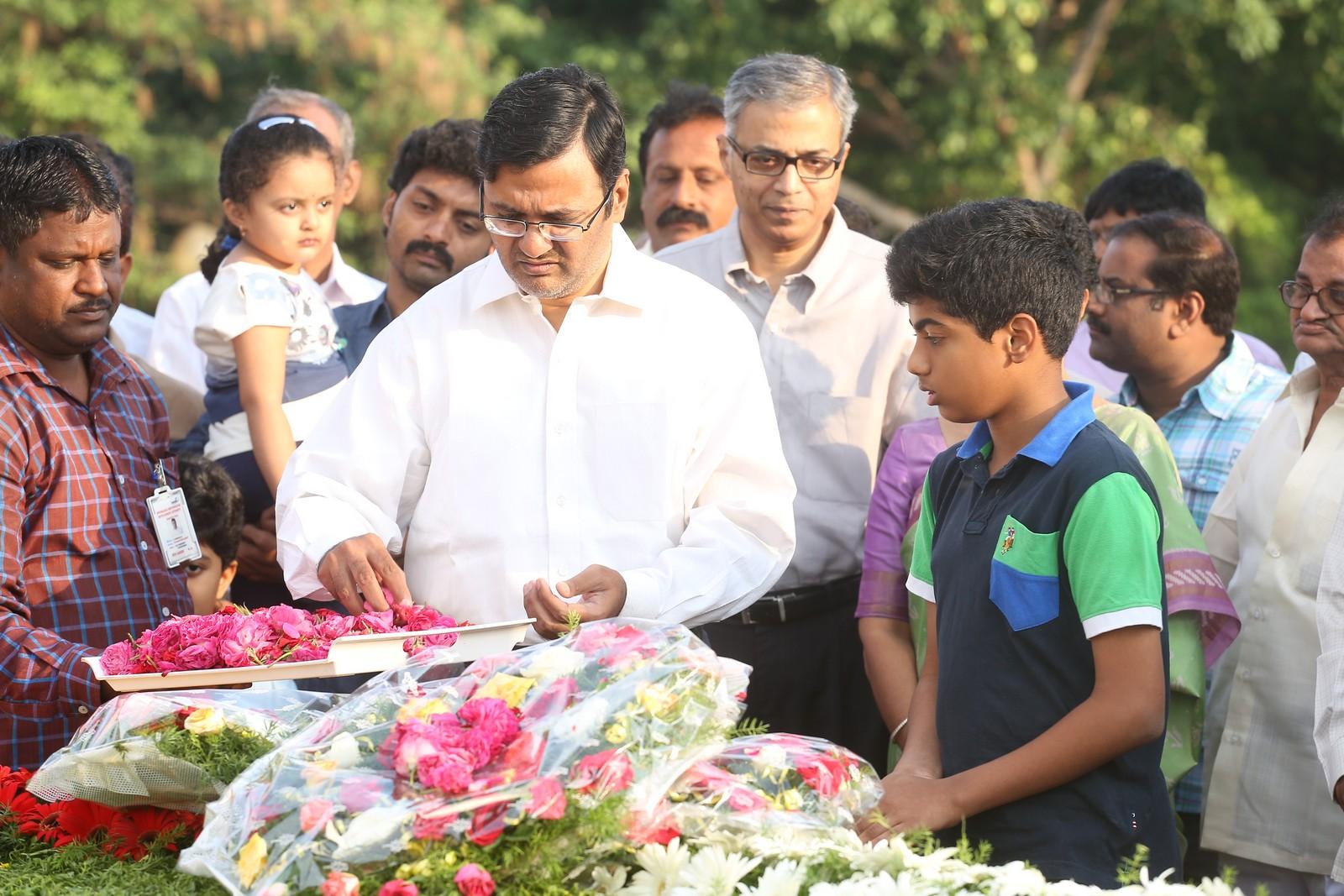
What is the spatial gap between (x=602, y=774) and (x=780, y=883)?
0.98ft

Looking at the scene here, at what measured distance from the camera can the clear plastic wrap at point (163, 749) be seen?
258 centimetres

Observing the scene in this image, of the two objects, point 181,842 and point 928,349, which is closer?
point 181,842

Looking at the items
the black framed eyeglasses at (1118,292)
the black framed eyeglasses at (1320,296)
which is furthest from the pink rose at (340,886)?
the black framed eyeglasses at (1118,292)

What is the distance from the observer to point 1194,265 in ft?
14.2

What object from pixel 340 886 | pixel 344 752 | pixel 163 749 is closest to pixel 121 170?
pixel 163 749

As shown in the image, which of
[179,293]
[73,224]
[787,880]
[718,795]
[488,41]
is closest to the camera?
[787,880]

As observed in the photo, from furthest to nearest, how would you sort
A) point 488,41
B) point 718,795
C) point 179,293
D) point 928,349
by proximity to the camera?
point 488,41, point 179,293, point 928,349, point 718,795

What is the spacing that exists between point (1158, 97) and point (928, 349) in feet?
44.1

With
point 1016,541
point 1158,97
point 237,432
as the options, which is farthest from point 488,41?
point 1016,541

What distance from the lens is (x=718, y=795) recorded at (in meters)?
2.34

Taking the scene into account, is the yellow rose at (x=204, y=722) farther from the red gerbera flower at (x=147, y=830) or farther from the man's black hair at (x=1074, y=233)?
the man's black hair at (x=1074, y=233)

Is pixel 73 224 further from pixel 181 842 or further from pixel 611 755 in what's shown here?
pixel 611 755

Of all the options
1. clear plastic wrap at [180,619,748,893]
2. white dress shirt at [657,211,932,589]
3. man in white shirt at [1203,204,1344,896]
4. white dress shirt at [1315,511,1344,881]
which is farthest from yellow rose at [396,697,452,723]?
man in white shirt at [1203,204,1344,896]

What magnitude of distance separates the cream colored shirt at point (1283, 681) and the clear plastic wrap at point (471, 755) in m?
1.57
